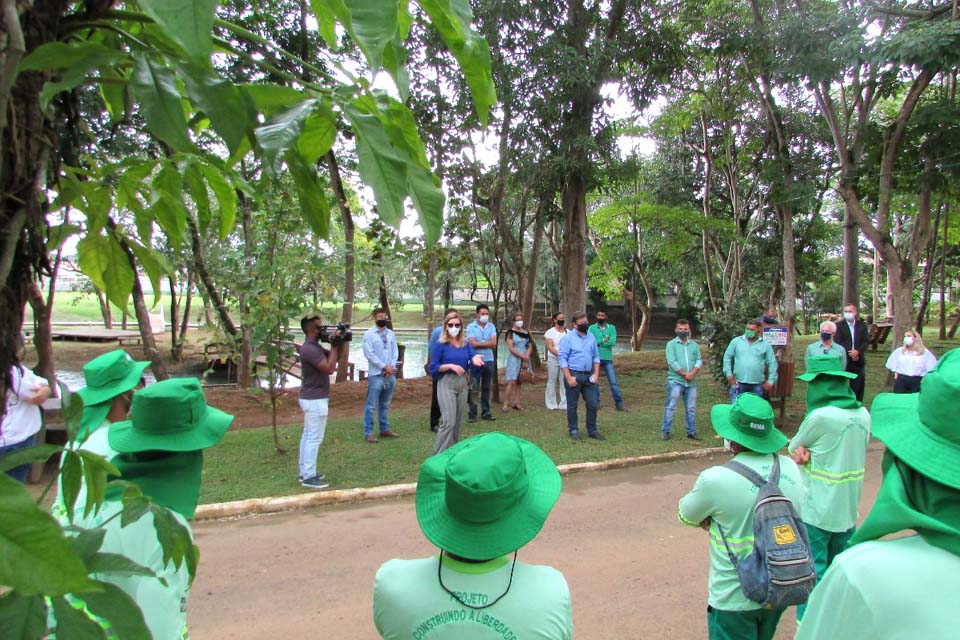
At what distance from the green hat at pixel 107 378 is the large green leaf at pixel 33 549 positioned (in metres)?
2.43

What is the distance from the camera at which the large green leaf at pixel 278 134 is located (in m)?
0.88

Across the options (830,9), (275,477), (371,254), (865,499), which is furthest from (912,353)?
(275,477)

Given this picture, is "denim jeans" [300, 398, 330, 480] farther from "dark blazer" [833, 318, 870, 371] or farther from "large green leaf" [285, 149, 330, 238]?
"dark blazer" [833, 318, 870, 371]

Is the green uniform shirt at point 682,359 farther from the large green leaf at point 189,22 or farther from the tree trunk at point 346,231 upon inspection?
the large green leaf at point 189,22

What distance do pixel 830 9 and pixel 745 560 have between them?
41.8ft

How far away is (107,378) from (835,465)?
13.3 ft

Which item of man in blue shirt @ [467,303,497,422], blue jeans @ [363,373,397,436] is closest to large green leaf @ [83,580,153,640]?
blue jeans @ [363,373,397,436]

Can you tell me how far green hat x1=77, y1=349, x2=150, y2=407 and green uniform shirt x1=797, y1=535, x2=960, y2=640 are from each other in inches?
110

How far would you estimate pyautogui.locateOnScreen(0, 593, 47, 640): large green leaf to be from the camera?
798 mm

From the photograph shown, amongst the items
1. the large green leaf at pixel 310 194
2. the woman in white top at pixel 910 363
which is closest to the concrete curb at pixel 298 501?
the large green leaf at pixel 310 194

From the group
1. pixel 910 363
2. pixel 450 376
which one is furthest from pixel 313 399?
pixel 910 363

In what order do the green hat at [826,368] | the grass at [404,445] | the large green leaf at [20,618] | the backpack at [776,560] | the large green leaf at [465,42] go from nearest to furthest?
the large green leaf at [20,618], the large green leaf at [465,42], the backpack at [776,560], the green hat at [826,368], the grass at [404,445]

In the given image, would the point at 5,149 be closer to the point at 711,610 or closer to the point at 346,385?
the point at 711,610

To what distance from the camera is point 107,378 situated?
284cm
